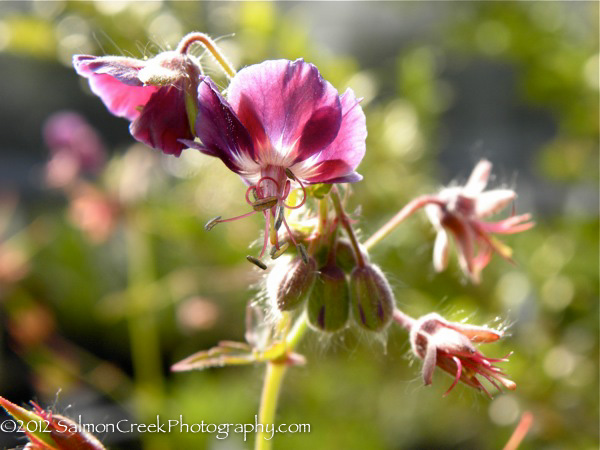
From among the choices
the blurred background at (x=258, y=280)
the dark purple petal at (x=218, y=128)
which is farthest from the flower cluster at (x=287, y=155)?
the blurred background at (x=258, y=280)

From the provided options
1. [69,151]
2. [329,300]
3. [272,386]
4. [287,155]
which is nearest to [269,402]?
[272,386]

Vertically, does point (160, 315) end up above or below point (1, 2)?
below

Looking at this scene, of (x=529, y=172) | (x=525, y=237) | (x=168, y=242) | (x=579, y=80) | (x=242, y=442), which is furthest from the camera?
(x=529, y=172)

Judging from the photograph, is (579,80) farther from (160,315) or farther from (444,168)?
(160,315)

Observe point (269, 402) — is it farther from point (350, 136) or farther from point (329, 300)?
point (350, 136)

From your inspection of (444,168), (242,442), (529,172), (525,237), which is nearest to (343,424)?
(242,442)

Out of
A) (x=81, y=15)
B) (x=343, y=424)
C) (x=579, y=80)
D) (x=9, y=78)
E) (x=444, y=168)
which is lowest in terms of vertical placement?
(x=343, y=424)

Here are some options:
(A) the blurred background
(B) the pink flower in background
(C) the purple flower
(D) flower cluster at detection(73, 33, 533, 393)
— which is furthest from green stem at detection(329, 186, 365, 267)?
(B) the pink flower in background
